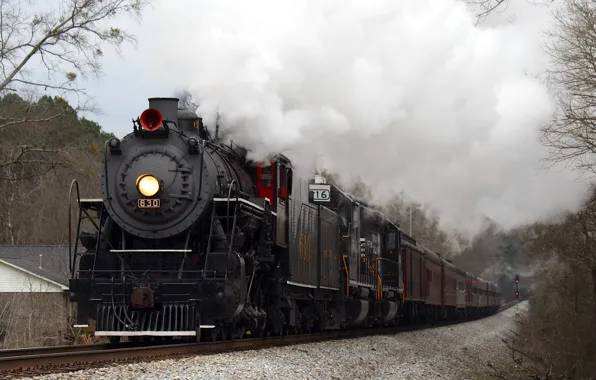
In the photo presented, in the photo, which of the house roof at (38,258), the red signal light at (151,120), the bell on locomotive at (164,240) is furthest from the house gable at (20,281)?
the red signal light at (151,120)

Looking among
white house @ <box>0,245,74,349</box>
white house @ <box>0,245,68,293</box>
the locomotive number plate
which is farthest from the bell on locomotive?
white house @ <box>0,245,68,293</box>

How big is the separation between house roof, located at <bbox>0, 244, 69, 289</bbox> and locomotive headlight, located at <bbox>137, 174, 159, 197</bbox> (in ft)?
63.9

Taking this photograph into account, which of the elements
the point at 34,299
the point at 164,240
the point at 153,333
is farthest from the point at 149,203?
the point at 34,299

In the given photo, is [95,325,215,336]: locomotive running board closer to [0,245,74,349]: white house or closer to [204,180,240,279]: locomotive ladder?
[204,180,240,279]: locomotive ladder

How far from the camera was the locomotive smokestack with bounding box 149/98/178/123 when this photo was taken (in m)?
13.5

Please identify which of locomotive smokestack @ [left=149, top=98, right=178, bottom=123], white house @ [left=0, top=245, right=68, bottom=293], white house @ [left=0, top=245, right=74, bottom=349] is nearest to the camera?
locomotive smokestack @ [left=149, top=98, right=178, bottom=123]

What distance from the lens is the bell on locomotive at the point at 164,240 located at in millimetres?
12344

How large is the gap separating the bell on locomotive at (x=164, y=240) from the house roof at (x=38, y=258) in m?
19.0

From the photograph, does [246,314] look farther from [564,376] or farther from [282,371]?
A: [564,376]

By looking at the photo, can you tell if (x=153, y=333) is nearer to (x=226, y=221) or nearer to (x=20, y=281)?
(x=226, y=221)

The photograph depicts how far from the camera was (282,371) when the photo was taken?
1086 centimetres

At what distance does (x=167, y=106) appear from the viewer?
13.5 metres

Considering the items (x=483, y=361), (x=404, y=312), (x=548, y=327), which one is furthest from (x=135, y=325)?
(x=548, y=327)

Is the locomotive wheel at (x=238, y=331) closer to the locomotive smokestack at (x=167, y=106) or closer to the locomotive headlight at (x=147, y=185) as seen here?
the locomotive headlight at (x=147, y=185)
